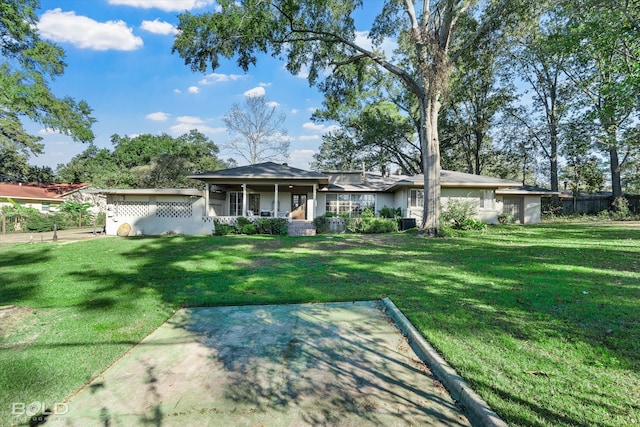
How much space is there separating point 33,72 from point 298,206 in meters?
20.2

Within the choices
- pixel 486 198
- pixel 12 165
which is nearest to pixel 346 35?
pixel 486 198

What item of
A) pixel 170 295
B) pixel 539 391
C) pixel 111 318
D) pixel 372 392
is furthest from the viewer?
pixel 170 295

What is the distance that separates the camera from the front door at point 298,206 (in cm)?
1912

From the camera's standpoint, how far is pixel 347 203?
19.5 meters

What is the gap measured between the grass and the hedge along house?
260 inches

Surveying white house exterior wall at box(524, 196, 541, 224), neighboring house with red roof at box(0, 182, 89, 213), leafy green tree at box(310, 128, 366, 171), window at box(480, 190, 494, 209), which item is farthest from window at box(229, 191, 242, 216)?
white house exterior wall at box(524, 196, 541, 224)

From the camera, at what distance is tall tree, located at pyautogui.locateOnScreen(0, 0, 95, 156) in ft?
59.1

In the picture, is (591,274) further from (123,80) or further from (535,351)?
(123,80)

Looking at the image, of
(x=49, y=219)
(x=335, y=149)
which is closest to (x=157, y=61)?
(x=49, y=219)

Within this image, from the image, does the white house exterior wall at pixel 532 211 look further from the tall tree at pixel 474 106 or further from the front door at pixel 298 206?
the front door at pixel 298 206

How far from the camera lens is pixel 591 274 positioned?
17.5ft

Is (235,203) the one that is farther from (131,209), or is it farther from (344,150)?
(344,150)

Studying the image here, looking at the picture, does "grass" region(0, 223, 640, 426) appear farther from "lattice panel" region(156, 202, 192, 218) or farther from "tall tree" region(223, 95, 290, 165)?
"tall tree" region(223, 95, 290, 165)

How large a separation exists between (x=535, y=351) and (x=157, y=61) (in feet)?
63.8
